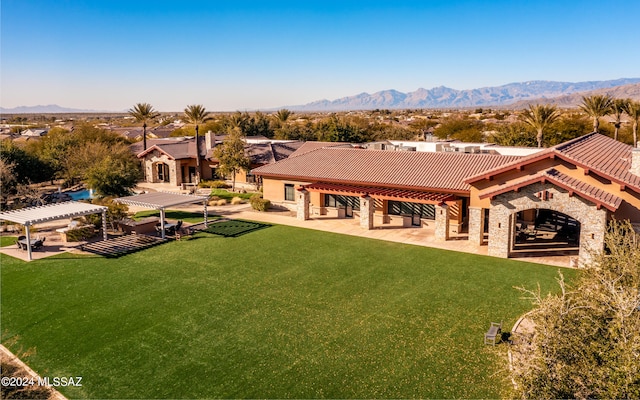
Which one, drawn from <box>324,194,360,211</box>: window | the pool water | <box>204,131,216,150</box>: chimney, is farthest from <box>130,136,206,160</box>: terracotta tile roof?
<box>324,194,360,211</box>: window

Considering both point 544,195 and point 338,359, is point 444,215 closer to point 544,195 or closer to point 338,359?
point 544,195

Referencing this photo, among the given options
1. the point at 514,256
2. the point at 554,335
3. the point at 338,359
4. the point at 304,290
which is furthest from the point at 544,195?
the point at 554,335

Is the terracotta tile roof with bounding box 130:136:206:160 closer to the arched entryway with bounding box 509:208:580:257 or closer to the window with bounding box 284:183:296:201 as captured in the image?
the window with bounding box 284:183:296:201

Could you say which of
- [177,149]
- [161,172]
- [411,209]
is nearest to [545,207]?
[411,209]

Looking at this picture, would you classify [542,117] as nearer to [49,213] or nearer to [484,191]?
[484,191]

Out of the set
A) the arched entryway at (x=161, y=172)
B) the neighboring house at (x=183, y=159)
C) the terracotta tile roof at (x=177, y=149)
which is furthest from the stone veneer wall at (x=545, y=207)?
the arched entryway at (x=161, y=172)

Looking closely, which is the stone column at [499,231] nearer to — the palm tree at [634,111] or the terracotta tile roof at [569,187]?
the terracotta tile roof at [569,187]
